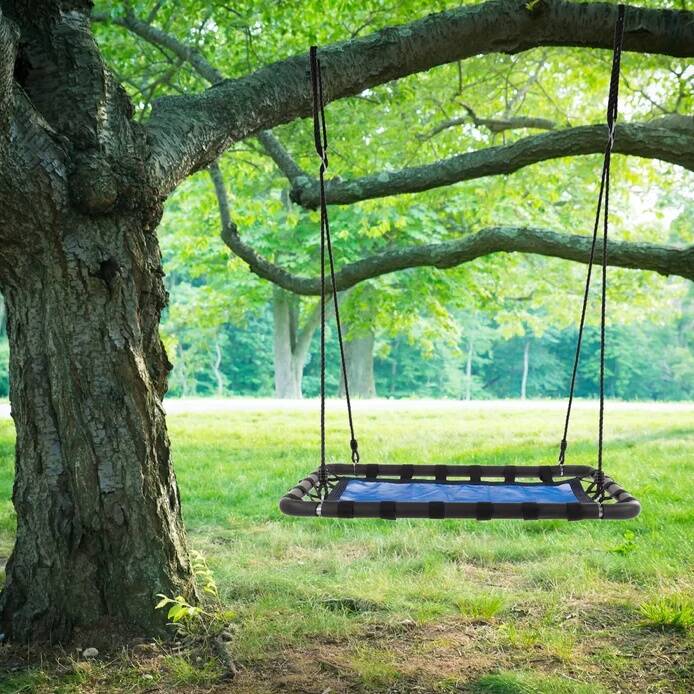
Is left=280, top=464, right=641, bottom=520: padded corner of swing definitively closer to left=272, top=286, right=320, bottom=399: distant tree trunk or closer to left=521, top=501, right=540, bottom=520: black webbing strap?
left=521, top=501, right=540, bottom=520: black webbing strap

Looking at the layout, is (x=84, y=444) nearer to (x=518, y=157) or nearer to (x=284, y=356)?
(x=518, y=157)

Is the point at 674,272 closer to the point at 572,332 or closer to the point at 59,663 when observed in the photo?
the point at 59,663

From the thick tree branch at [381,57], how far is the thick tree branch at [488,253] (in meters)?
2.13

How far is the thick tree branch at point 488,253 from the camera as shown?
6.27 m

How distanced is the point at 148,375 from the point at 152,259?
45 centimetres

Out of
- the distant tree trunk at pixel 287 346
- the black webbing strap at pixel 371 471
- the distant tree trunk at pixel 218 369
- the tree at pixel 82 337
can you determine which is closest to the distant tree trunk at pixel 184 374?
the distant tree trunk at pixel 218 369

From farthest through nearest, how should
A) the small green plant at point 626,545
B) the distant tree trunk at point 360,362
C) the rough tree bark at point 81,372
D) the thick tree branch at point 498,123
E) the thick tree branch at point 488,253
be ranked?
the distant tree trunk at point 360,362 → the thick tree branch at point 498,123 → the thick tree branch at point 488,253 → the small green plant at point 626,545 → the rough tree bark at point 81,372

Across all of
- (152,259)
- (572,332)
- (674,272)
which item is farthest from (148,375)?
(572,332)

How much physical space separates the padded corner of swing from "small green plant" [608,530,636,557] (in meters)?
0.65

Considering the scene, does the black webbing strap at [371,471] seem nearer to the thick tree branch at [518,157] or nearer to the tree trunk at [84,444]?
the tree trunk at [84,444]

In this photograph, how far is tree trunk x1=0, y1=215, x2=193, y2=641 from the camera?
3037mm

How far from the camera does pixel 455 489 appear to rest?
3.67 metres

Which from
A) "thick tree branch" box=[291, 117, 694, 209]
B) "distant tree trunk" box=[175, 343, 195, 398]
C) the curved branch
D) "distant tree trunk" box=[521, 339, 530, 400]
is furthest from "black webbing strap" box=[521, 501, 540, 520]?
"distant tree trunk" box=[521, 339, 530, 400]

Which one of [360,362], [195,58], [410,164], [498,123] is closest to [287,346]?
[360,362]
